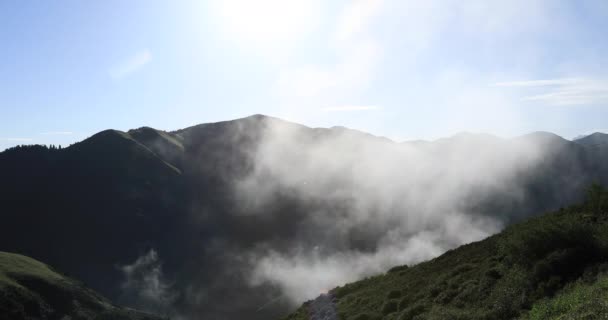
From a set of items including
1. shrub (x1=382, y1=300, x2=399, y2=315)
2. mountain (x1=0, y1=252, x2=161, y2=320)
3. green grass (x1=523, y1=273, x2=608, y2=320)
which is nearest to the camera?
green grass (x1=523, y1=273, x2=608, y2=320)

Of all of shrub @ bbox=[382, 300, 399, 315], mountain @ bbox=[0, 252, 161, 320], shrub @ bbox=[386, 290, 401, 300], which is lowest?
shrub @ bbox=[382, 300, 399, 315]

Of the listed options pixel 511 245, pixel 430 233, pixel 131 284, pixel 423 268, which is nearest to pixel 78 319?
pixel 131 284

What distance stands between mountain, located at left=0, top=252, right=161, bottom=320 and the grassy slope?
298ft

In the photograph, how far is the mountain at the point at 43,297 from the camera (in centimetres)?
9038

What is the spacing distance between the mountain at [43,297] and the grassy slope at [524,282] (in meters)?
90.9

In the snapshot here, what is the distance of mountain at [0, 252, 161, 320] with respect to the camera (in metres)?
90.4

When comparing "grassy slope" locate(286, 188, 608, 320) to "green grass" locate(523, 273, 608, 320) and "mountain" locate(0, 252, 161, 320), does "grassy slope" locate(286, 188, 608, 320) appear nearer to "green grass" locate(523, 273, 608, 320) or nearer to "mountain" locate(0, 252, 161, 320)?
"green grass" locate(523, 273, 608, 320)

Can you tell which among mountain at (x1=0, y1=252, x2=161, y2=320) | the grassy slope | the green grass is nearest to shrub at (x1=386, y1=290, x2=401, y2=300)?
the grassy slope

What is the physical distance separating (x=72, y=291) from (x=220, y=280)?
81573mm

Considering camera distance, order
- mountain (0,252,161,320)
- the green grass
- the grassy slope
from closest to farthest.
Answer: the green grass
the grassy slope
mountain (0,252,161,320)

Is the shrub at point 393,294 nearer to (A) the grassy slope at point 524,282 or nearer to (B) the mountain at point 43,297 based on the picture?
(A) the grassy slope at point 524,282

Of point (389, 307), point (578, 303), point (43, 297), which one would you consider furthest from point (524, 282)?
point (43, 297)

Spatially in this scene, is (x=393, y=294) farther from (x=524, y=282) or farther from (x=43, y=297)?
(x=43, y=297)

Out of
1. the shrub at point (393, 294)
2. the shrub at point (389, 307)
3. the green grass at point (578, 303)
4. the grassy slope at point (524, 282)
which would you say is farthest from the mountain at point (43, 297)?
the green grass at point (578, 303)
